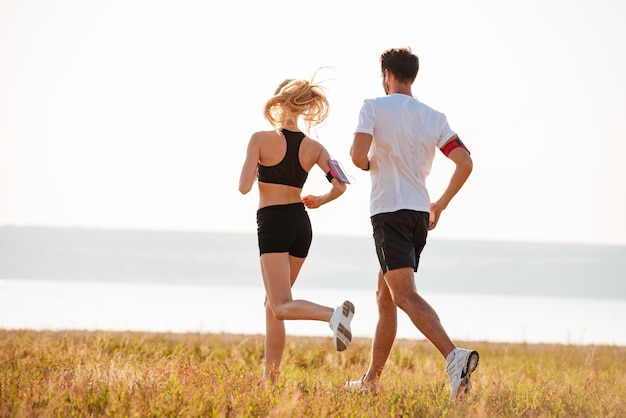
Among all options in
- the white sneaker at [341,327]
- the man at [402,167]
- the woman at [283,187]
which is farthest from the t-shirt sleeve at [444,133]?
the white sneaker at [341,327]

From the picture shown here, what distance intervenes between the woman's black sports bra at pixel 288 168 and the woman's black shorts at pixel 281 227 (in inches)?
7.0

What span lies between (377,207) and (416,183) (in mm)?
293

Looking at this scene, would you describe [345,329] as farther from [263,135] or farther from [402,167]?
[263,135]

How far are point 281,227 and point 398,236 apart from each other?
Result: 2.90 feet

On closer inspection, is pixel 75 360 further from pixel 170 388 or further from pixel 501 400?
pixel 501 400

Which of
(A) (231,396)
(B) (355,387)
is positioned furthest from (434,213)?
(A) (231,396)

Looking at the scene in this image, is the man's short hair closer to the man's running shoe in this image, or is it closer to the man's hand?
the man's hand

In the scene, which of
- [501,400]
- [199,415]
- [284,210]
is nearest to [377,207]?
[284,210]

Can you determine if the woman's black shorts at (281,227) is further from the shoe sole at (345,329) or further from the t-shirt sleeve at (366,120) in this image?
the t-shirt sleeve at (366,120)

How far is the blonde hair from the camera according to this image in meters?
6.16

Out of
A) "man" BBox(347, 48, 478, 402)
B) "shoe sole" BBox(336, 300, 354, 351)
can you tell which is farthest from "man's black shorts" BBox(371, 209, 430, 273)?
"shoe sole" BBox(336, 300, 354, 351)

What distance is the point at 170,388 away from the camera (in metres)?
5.25

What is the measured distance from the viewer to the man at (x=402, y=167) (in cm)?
561

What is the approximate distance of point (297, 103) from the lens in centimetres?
616
